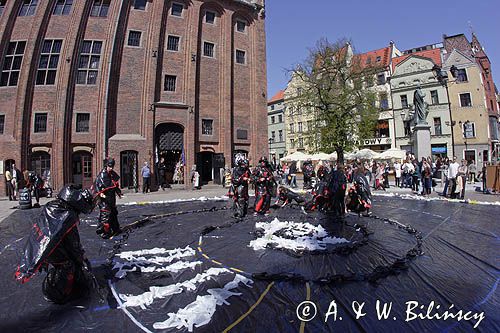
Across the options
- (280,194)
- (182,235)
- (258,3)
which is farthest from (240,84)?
(182,235)

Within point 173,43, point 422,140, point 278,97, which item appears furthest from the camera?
point 278,97

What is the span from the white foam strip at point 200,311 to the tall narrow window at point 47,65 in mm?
23741

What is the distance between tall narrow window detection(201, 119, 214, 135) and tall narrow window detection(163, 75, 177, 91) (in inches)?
143

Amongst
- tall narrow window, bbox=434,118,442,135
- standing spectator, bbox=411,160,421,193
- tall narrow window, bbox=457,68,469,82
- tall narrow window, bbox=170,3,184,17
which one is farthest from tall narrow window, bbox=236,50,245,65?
tall narrow window, bbox=457,68,469,82

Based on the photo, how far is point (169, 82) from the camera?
78.1 feet

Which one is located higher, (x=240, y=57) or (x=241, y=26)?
(x=241, y=26)

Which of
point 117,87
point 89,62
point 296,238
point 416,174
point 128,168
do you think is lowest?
point 296,238

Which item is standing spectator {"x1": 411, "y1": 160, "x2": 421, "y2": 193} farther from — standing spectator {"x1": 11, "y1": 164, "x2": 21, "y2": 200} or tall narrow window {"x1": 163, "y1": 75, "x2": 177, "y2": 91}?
standing spectator {"x1": 11, "y1": 164, "x2": 21, "y2": 200}

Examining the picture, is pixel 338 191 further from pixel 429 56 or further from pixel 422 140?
pixel 429 56

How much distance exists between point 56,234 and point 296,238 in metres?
4.53

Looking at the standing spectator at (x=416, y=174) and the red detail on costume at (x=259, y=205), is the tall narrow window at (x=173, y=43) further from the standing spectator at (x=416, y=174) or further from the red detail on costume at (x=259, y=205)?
the standing spectator at (x=416, y=174)

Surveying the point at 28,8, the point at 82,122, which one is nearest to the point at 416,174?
the point at 82,122

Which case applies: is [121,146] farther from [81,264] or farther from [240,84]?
[81,264]

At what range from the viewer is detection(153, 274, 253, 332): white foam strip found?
3164 millimetres
